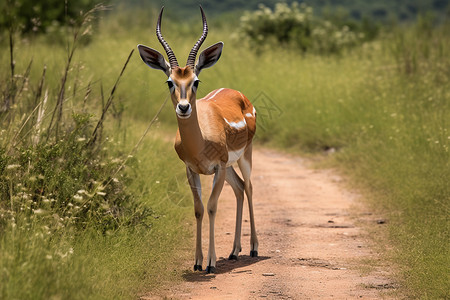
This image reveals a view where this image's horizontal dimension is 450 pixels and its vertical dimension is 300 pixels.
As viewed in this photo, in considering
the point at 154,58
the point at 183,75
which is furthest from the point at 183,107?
the point at 154,58

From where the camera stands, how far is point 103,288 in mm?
5629

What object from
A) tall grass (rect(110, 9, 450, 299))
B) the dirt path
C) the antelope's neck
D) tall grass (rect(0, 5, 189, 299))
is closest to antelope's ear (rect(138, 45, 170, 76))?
tall grass (rect(0, 5, 189, 299))

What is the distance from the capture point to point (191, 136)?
22.4 ft

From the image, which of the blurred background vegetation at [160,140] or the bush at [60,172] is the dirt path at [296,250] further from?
the bush at [60,172]

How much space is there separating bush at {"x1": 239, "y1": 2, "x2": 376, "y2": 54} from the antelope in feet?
45.4

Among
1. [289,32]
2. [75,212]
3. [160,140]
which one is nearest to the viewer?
[75,212]

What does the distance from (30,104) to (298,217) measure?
11.6 feet

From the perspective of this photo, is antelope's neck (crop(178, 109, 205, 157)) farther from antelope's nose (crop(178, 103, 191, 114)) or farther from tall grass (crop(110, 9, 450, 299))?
tall grass (crop(110, 9, 450, 299))

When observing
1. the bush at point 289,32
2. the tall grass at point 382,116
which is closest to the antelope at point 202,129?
the tall grass at point 382,116

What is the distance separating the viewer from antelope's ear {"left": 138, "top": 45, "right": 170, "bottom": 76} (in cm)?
688

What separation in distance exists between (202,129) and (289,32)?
15.0 metres

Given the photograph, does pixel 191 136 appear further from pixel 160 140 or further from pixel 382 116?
pixel 382 116

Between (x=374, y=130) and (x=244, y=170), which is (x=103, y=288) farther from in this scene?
(x=374, y=130)

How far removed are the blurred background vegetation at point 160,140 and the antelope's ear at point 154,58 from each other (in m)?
0.70
